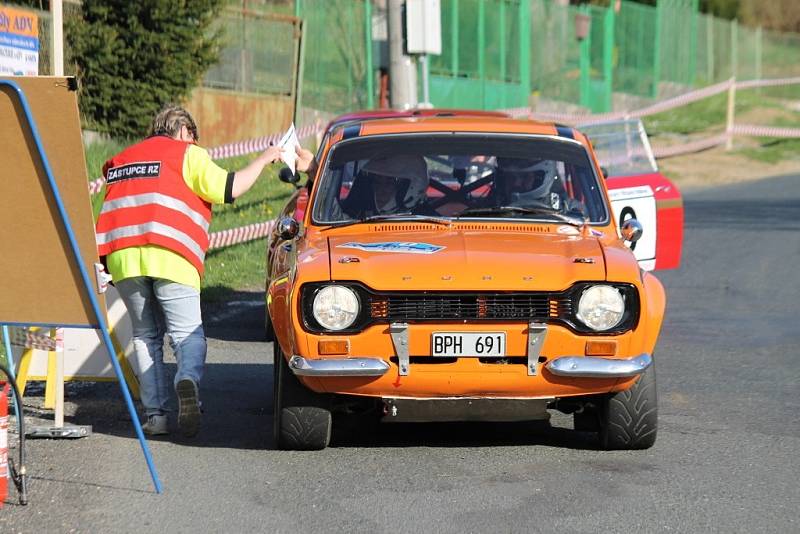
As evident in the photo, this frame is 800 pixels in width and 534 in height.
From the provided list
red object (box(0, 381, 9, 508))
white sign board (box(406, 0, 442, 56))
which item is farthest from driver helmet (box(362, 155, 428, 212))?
white sign board (box(406, 0, 442, 56))

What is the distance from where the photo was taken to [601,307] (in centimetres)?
668

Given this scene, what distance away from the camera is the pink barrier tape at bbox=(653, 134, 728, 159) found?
101ft

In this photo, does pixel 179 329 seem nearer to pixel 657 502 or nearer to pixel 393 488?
pixel 393 488

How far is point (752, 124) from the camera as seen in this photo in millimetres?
37188

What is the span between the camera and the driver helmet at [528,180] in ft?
25.8

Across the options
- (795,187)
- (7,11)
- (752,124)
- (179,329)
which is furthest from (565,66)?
(179,329)

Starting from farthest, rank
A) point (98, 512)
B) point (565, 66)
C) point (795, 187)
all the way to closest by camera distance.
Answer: point (565, 66), point (795, 187), point (98, 512)

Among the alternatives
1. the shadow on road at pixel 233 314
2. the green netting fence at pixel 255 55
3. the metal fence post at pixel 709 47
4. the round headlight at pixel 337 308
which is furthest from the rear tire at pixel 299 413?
the metal fence post at pixel 709 47

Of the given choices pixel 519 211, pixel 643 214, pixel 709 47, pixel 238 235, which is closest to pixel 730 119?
pixel 238 235

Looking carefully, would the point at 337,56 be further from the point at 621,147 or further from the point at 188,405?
the point at 188,405

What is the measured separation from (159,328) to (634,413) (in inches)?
101

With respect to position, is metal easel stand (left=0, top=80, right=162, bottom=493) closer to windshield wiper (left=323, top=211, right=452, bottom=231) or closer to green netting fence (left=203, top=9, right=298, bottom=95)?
windshield wiper (left=323, top=211, right=452, bottom=231)

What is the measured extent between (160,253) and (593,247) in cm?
217

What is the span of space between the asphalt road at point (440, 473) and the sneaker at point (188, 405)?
137 mm
